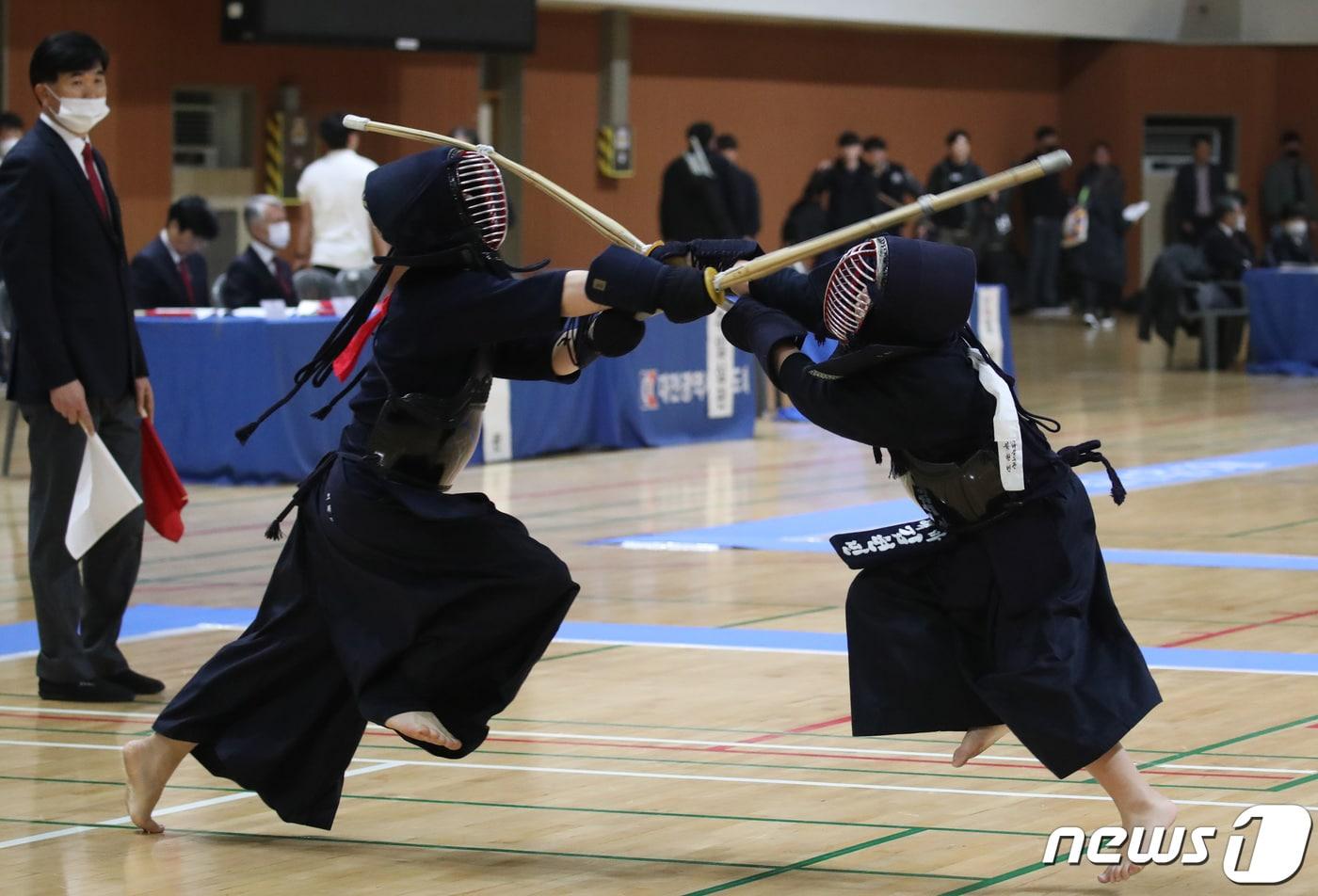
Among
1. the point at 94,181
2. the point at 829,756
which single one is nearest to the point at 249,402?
the point at 94,181

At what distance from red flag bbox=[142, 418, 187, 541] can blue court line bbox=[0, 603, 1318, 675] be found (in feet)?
3.12

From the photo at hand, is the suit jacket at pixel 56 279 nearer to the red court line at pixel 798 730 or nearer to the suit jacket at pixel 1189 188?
the red court line at pixel 798 730

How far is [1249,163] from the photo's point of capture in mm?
29281

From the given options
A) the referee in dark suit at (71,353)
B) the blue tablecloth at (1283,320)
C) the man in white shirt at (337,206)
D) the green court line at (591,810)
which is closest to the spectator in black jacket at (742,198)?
the blue tablecloth at (1283,320)

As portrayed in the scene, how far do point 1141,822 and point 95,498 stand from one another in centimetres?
331

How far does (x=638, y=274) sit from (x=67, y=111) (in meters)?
2.67

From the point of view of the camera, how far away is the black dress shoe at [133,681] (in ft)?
20.9

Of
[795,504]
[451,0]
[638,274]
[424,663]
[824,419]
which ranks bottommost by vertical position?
[795,504]

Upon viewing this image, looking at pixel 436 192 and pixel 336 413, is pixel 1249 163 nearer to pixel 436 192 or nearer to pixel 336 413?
pixel 336 413

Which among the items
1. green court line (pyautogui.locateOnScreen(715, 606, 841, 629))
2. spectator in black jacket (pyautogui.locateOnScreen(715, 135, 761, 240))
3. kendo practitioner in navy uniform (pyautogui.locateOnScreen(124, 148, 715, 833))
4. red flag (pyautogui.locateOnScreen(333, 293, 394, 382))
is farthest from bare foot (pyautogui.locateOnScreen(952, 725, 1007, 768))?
spectator in black jacket (pyautogui.locateOnScreen(715, 135, 761, 240))

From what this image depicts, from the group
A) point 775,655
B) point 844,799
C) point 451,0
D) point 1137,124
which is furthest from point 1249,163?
point 844,799

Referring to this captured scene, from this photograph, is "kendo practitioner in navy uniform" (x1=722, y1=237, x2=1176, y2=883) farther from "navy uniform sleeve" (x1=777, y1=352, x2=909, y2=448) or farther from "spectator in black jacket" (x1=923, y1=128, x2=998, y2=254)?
"spectator in black jacket" (x1=923, y1=128, x2=998, y2=254)

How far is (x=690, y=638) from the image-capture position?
24.2ft

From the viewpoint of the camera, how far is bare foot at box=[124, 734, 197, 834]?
15.6 ft
